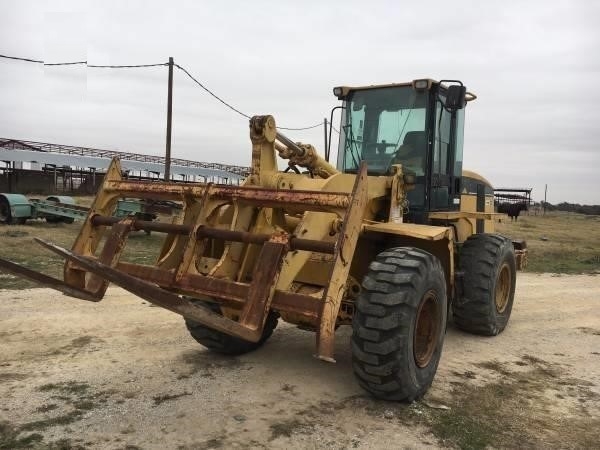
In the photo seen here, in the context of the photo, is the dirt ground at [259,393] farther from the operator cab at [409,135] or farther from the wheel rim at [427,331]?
the operator cab at [409,135]

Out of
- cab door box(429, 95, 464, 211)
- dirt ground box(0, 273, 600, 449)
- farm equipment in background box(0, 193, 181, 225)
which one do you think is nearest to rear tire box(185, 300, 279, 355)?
dirt ground box(0, 273, 600, 449)

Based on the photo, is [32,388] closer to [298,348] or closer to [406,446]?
[298,348]

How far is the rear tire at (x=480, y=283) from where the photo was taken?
6387mm

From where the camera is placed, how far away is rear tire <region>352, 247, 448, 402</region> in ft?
13.0

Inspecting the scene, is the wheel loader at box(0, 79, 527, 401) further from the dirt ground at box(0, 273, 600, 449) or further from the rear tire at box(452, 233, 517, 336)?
the dirt ground at box(0, 273, 600, 449)

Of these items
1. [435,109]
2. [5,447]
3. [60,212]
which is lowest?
[5,447]

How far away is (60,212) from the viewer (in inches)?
650

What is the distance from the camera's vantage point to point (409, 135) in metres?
6.02

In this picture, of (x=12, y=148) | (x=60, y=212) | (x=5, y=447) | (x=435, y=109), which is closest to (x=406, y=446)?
(x=5, y=447)

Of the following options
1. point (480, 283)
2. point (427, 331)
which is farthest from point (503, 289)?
point (427, 331)

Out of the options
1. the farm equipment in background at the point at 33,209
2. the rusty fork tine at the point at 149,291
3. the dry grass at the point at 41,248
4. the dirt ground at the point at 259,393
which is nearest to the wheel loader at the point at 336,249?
the rusty fork tine at the point at 149,291

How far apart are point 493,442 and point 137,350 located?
341cm

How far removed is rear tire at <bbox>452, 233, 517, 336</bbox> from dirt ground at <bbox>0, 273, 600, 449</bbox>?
0.65 feet

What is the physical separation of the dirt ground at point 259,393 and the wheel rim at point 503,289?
1.50ft
